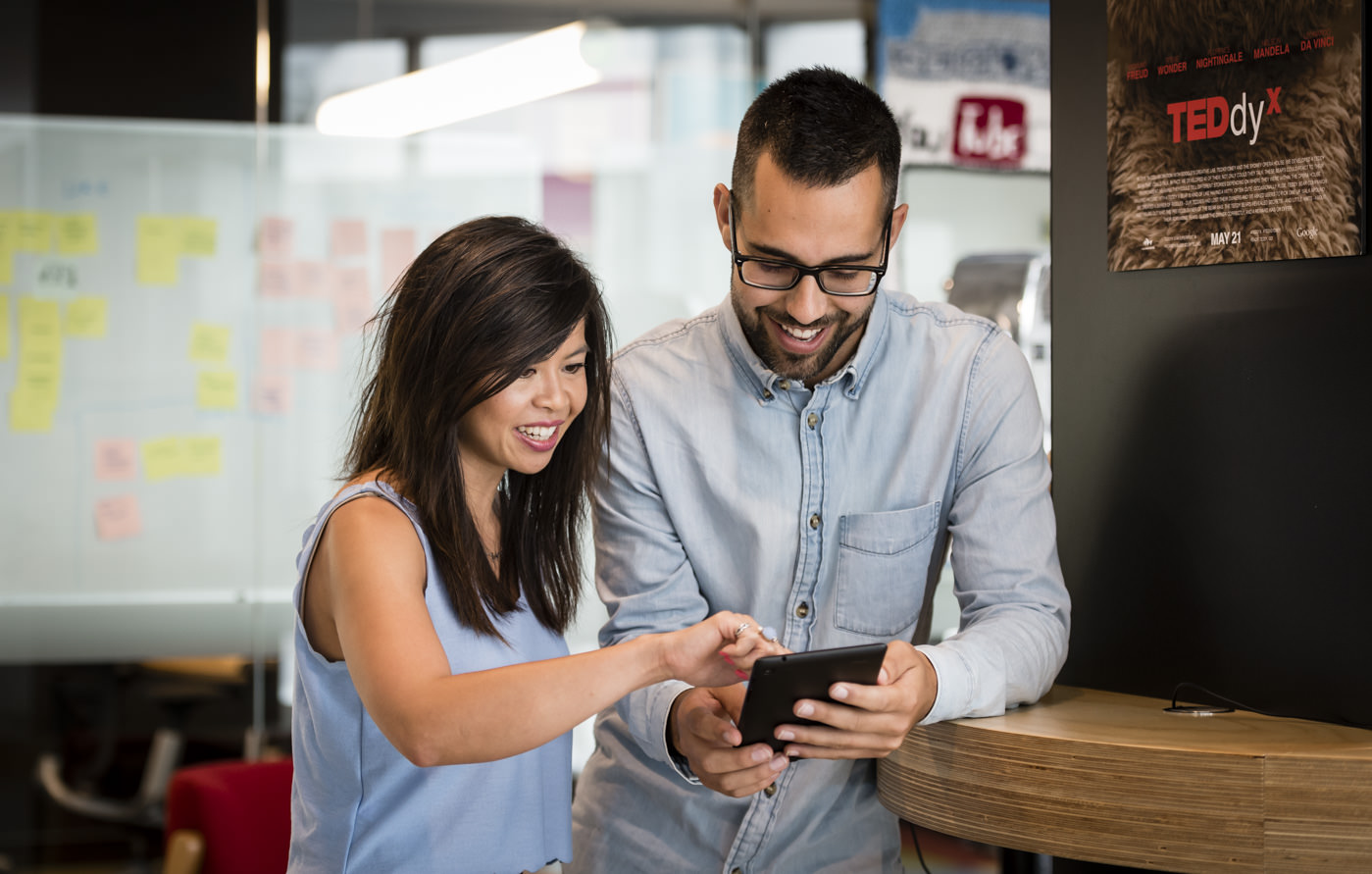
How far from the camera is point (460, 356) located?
4.87 feet

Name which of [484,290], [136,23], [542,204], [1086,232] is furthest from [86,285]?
[1086,232]

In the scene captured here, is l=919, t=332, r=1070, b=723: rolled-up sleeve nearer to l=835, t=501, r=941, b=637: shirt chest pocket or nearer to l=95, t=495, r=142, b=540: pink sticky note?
l=835, t=501, r=941, b=637: shirt chest pocket

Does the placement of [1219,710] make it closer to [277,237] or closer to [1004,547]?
[1004,547]

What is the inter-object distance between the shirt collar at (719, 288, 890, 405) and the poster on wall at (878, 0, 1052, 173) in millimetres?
3055

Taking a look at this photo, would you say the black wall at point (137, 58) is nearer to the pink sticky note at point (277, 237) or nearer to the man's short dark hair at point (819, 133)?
the pink sticky note at point (277, 237)

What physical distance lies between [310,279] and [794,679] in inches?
137

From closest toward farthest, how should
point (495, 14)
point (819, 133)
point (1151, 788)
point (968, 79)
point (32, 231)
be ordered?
point (1151, 788) → point (819, 133) → point (32, 231) → point (495, 14) → point (968, 79)

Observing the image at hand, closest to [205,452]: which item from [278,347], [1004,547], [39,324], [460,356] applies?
[278,347]

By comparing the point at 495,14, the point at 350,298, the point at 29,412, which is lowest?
the point at 29,412

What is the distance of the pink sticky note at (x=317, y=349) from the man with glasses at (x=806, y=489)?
9.19 feet

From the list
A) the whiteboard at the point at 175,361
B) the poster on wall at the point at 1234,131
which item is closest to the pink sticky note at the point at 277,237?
the whiteboard at the point at 175,361

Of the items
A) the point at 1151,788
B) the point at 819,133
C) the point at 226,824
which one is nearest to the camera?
the point at 1151,788

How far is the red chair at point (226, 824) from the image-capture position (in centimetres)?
211

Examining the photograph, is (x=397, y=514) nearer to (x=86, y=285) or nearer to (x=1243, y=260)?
(x=1243, y=260)
